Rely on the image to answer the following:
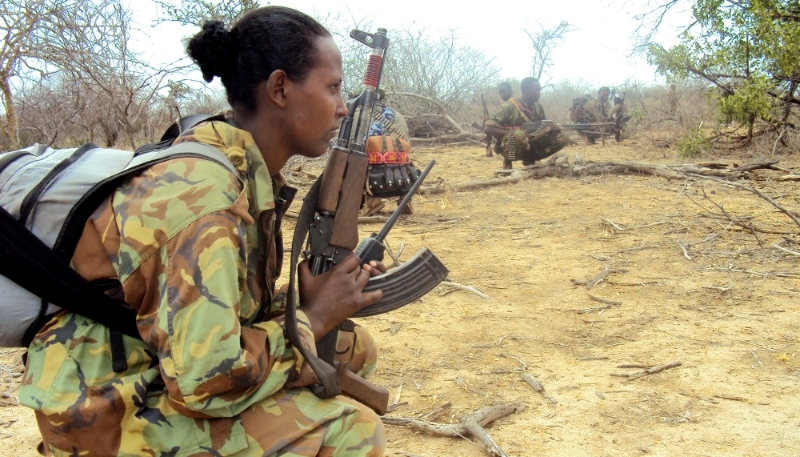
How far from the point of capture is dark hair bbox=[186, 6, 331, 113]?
1636 mm

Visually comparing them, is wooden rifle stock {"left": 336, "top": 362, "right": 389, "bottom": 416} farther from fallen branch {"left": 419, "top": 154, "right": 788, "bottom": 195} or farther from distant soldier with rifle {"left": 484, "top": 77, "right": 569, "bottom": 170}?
distant soldier with rifle {"left": 484, "top": 77, "right": 569, "bottom": 170}

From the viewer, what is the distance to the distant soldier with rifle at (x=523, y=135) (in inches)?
382

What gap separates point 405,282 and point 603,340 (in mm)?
1774

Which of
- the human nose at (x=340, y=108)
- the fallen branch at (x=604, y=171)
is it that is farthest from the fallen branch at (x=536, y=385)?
the fallen branch at (x=604, y=171)

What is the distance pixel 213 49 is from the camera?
165 centimetres

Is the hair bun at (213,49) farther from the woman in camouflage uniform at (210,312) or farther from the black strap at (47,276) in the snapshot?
the black strap at (47,276)

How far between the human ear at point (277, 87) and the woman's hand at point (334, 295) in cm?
46

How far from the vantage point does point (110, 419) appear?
142 cm

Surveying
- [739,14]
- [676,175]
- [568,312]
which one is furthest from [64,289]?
[739,14]

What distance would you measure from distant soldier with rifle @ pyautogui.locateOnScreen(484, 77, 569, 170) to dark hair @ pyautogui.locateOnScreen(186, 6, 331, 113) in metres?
8.25

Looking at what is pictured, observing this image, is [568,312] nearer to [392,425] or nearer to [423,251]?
[392,425]

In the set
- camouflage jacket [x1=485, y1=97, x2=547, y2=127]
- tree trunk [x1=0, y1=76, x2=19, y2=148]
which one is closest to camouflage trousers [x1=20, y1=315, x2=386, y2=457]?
tree trunk [x1=0, y1=76, x2=19, y2=148]

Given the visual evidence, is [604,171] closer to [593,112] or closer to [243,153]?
[243,153]

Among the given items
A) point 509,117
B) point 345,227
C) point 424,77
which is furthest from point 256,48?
point 424,77
